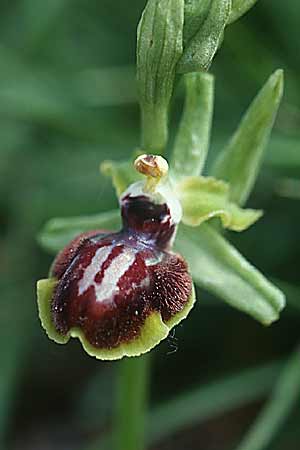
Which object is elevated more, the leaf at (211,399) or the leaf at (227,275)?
the leaf at (227,275)

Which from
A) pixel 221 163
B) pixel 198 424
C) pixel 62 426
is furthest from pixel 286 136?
pixel 62 426

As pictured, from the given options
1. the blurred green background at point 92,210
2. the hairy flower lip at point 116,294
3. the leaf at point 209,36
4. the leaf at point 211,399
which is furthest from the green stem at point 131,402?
the leaf at point 209,36

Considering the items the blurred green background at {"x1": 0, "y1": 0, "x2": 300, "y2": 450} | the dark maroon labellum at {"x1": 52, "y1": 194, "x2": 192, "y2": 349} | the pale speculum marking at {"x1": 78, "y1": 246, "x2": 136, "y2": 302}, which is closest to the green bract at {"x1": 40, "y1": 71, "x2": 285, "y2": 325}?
the dark maroon labellum at {"x1": 52, "y1": 194, "x2": 192, "y2": 349}

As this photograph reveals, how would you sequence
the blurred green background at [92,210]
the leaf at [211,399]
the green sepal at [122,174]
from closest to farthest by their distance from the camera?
the green sepal at [122,174]
the leaf at [211,399]
the blurred green background at [92,210]

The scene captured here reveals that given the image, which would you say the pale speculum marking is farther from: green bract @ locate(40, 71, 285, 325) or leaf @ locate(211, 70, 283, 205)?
leaf @ locate(211, 70, 283, 205)

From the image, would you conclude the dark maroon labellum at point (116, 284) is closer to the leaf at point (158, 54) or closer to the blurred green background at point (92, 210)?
the leaf at point (158, 54)

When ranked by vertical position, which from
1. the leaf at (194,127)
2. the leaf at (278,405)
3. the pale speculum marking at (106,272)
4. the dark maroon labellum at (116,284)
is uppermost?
the leaf at (194,127)

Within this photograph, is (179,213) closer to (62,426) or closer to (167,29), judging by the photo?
(167,29)
